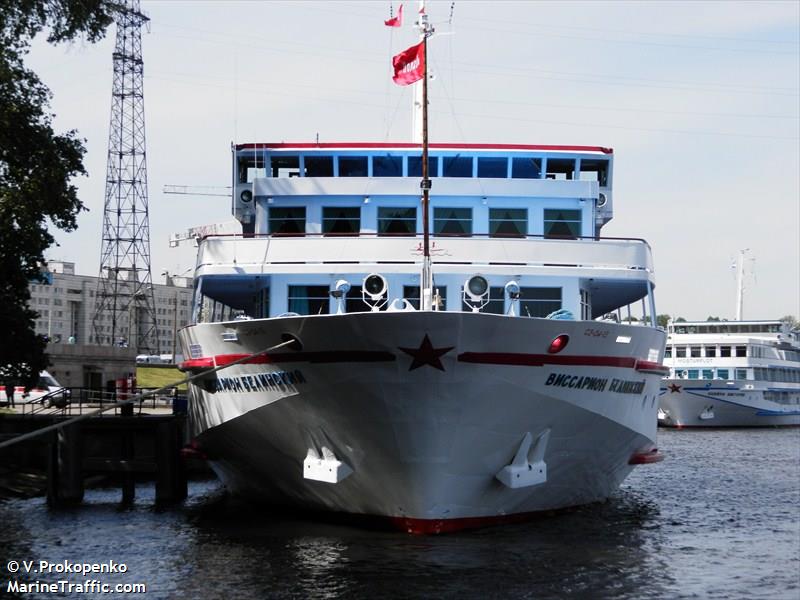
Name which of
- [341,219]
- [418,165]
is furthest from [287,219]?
[418,165]

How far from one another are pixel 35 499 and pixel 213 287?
8181mm

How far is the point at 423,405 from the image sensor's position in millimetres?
18594

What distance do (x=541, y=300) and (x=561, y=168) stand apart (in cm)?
511

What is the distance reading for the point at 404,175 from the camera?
25188mm

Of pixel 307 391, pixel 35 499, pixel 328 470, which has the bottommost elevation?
pixel 35 499

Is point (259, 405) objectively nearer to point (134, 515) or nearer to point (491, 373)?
point (491, 373)

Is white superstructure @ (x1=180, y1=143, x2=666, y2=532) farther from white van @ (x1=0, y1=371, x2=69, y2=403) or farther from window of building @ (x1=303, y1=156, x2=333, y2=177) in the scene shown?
white van @ (x1=0, y1=371, x2=69, y2=403)

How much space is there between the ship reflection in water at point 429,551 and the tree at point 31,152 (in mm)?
6574

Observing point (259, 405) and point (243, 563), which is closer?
point (243, 563)

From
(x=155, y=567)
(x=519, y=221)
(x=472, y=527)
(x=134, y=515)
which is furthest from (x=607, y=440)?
(x=134, y=515)

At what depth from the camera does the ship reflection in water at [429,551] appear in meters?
17.2

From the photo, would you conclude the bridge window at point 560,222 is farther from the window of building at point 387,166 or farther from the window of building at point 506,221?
the window of building at point 387,166

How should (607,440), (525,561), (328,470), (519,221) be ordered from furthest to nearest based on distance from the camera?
(519,221)
(607,440)
(328,470)
(525,561)

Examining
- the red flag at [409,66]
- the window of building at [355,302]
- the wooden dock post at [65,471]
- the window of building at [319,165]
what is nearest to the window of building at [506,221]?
the window of building at [355,302]
